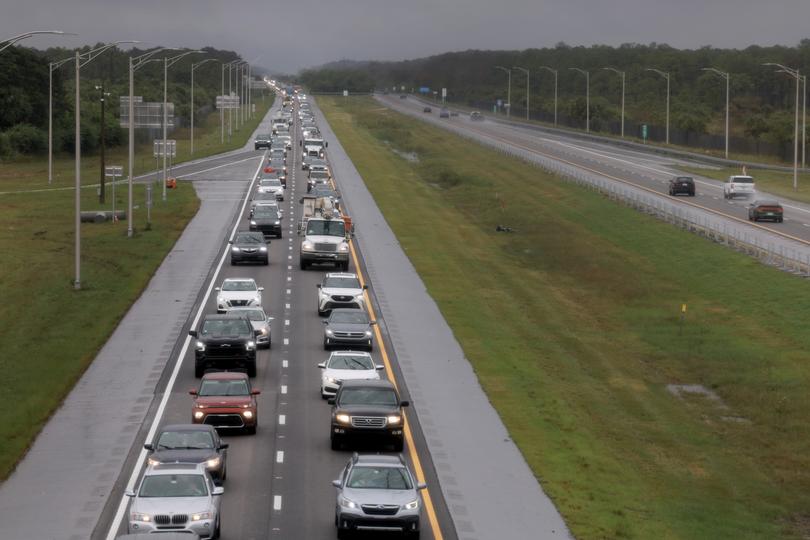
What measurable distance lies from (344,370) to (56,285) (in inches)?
995

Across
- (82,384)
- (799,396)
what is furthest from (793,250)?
(82,384)

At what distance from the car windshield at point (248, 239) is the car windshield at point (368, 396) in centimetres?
3095

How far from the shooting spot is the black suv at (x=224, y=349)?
36.6 m

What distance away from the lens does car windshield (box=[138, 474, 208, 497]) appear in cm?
2161

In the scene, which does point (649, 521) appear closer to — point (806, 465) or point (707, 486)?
point (707, 486)

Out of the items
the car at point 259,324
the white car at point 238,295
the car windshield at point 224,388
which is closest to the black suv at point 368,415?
the car windshield at point 224,388

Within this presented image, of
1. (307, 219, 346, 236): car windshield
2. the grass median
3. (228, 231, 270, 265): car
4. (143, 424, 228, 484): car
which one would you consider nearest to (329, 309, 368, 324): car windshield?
the grass median

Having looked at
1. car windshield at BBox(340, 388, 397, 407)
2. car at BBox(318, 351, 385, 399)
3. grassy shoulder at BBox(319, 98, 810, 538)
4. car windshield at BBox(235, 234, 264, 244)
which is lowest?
grassy shoulder at BBox(319, 98, 810, 538)

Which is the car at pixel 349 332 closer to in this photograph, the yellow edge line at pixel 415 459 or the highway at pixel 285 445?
the highway at pixel 285 445

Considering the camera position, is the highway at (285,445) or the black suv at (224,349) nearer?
the highway at (285,445)

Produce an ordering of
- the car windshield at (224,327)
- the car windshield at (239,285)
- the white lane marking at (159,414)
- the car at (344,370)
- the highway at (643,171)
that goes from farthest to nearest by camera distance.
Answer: the highway at (643,171) → the car windshield at (239,285) → the car windshield at (224,327) → the car at (344,370) → the white lane marking at (159,414)

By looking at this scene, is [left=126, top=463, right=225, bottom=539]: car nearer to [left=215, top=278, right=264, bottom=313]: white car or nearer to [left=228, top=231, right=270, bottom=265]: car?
[left=215, top=278, right=264, bottom=313]: white car

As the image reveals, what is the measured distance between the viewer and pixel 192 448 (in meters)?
25.1

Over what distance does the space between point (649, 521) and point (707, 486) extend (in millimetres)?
5660
